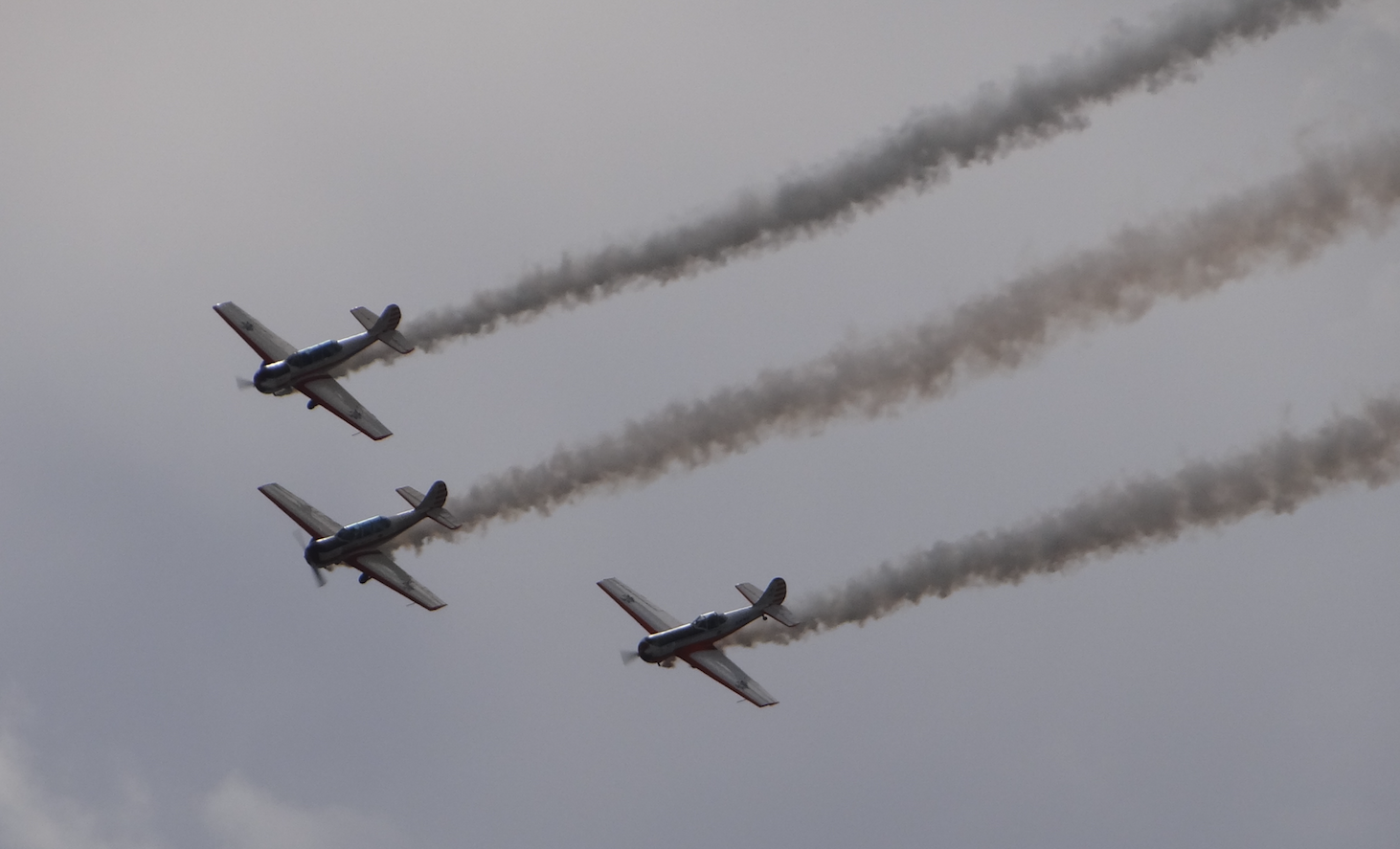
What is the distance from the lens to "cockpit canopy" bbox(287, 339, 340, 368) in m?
65.7

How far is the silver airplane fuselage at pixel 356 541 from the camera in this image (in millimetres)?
64188

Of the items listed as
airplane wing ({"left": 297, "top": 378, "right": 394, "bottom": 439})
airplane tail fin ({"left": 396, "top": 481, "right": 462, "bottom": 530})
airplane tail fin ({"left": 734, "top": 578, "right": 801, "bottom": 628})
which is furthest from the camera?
airplane wing ({"left": 297, "top": 378, "right": 394, "bottom": 439})

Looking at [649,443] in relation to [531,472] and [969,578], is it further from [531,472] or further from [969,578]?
[969,578]

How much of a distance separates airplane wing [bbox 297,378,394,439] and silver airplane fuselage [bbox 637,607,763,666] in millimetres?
11068

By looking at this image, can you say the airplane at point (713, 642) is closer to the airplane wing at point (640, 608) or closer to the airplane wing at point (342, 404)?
the airplane wing at point (640, 608)

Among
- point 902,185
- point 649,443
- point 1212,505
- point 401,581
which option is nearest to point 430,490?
point 401,581

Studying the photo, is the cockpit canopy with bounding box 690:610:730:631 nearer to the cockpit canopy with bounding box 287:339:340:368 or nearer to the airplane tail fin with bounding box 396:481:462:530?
the airplane tail fin with bounding box 396:481:462:530

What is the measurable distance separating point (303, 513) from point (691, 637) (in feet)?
44.5

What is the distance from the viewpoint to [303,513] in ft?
217

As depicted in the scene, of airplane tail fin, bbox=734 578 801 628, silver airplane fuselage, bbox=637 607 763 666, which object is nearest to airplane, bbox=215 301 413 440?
silver airplane fuselage, bbox=637 607 763 666

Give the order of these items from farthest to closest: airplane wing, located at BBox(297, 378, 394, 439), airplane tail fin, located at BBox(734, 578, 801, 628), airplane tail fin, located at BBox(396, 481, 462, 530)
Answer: airplane wing, located at BBox(297, 378, 394, 439), airplane tail fin, located at BBox(396, 481, 462, 530), airplane tail fin, located at BBox(734, 578, 801, 628)

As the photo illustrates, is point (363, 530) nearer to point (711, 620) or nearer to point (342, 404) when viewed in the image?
point (342, 404)

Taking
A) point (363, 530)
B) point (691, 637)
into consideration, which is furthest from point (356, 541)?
point (691, 637)

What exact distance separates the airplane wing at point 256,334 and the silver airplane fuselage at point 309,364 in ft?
3.07
